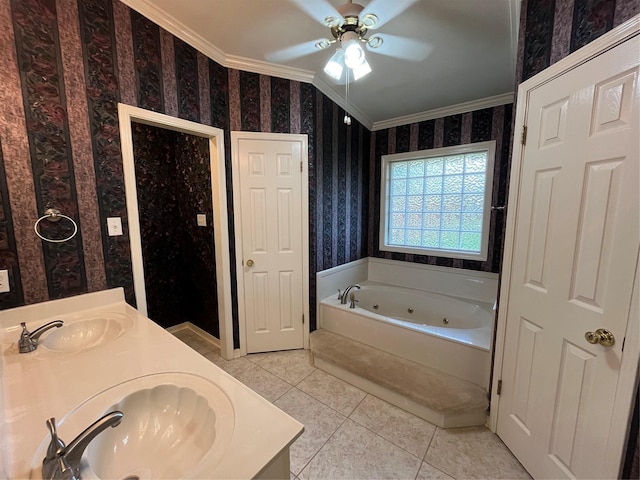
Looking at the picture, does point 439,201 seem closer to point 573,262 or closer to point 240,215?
point 573,262

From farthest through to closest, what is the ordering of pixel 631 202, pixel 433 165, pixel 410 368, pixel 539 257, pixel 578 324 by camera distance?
pixel 433 165 → pixel 410 368 → pixel 539 257 → pixel 578 324 → pixel 631 202

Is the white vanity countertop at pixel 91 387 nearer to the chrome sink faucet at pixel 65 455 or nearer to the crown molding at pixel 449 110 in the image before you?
the chrome sink faucet at pixel 65 455

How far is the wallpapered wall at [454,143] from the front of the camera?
2.65 metres

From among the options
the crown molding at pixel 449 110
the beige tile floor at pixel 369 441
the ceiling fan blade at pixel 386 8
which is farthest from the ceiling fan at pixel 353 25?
the beige tile floor at pixel 369 441

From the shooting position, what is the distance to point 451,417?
5.51ft

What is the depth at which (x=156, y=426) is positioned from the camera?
845 millimetres

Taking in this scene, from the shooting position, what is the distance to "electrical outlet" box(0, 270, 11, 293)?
128 centimetres

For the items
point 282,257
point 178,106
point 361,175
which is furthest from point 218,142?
point 361,175

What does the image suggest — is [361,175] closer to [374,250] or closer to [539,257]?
[374,250]

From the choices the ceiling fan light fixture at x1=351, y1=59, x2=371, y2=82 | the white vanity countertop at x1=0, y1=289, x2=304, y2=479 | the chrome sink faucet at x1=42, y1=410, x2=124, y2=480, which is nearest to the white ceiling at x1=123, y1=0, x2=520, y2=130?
the ceiling fan light fixture at x1=351, y1=59, x2=371, y2=82

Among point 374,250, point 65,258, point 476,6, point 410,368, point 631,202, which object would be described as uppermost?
point 476,6

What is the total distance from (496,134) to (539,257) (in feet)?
6.22

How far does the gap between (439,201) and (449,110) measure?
99cm

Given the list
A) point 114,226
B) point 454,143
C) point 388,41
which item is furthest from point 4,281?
point 454,143
